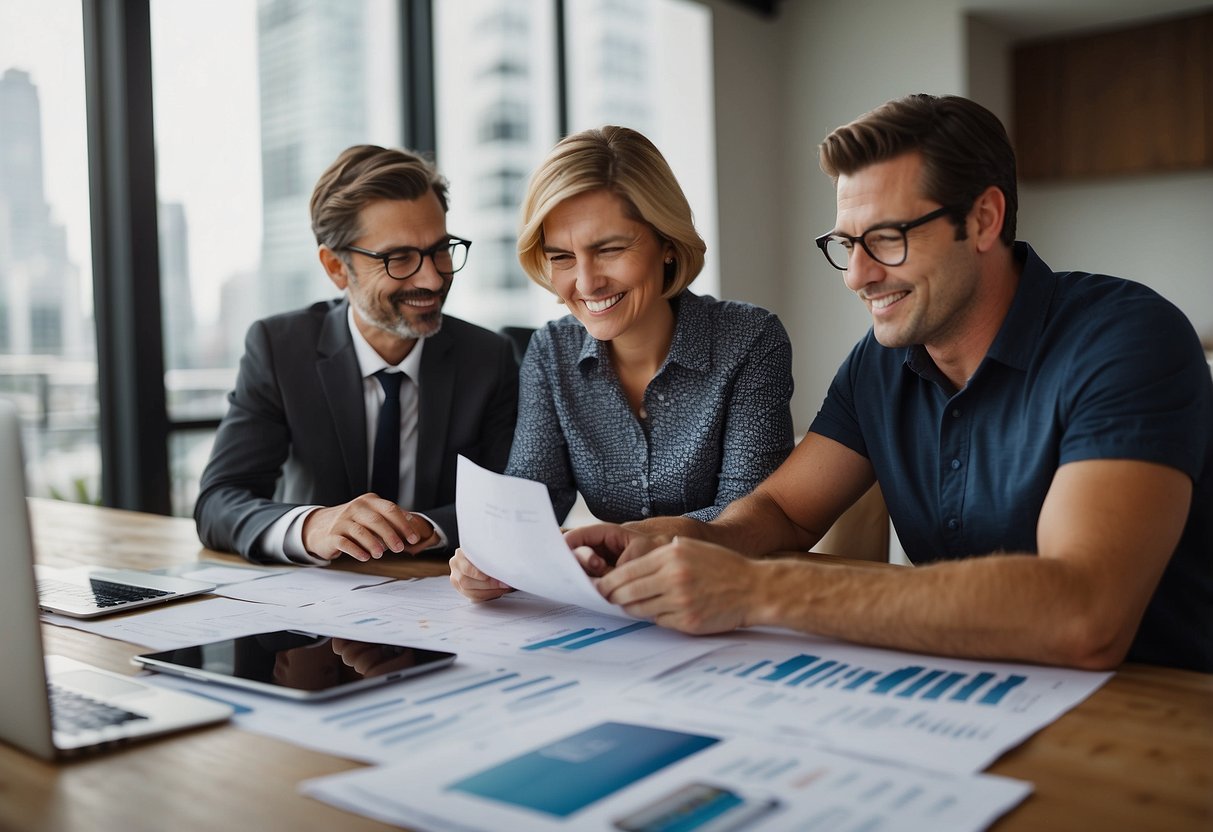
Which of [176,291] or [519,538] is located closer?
[519,538]

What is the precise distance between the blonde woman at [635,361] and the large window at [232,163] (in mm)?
2001

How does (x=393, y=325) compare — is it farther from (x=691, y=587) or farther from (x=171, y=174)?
(x=171, y=174)

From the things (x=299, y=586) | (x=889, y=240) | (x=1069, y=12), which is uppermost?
(x=1069, y=12)

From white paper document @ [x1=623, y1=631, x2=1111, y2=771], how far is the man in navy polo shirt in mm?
33

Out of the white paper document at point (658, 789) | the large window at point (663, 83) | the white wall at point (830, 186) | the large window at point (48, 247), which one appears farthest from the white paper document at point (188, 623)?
the white wall at point (830, 186)

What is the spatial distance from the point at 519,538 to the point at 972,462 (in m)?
0.69

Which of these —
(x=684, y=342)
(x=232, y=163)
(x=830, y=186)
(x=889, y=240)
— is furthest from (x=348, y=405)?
(x=830, y=186)

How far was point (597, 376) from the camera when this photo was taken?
2.05m

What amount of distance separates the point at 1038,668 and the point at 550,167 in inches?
49.9

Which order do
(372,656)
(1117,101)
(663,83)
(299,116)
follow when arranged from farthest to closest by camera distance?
(663,83) < (1117,101) < (299,116) < (372,656)

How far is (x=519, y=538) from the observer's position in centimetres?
122

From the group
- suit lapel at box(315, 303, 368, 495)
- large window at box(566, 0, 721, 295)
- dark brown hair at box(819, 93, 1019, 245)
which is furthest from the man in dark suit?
large window at box(566, 0, 721, 295)

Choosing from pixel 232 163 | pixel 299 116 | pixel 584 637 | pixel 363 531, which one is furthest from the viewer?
pixel 299 116

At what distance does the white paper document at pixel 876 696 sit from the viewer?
840 millimetres
